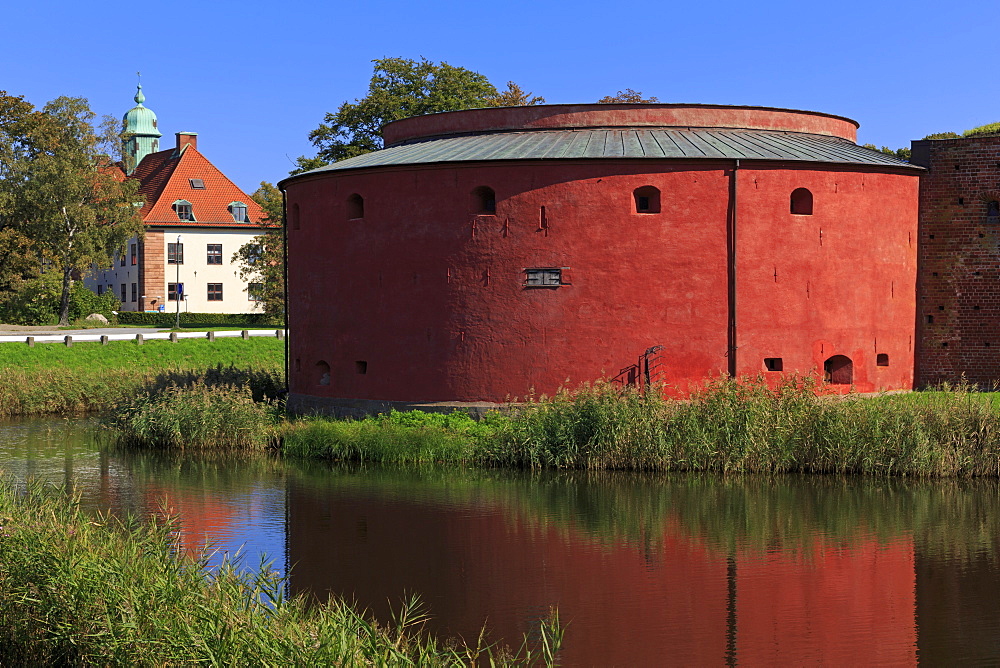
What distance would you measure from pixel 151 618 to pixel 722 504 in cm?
739

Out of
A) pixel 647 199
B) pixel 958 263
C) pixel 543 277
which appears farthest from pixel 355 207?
pixel 958 263

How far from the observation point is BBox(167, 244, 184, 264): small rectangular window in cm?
4609

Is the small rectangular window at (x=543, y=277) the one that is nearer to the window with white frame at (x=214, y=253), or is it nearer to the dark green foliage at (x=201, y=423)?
the dark green foliage at (x=201, y=423)

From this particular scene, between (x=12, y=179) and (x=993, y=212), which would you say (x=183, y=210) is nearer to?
(x=12, y=179)

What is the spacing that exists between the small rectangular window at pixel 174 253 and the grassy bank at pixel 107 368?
1719cm

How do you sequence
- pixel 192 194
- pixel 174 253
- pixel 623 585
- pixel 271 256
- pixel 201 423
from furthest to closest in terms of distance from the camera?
pixel 192 194, pixel 174 253, pixel 271 256, pixel 201 423, pixel 623 585

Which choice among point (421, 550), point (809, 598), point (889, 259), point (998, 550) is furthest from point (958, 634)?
point (889, 259)

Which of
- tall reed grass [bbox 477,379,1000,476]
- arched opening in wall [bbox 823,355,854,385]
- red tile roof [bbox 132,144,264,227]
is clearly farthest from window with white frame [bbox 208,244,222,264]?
tall reed grass [bbox 477,379,1000,476]

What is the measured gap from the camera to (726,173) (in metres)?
16.9

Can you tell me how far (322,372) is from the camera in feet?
61.3

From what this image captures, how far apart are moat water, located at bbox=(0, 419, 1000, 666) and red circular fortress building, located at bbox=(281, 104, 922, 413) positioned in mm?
2652

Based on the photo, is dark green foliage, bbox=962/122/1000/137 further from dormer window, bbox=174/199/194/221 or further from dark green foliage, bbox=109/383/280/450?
dormer window, bbox=174/199/194/221

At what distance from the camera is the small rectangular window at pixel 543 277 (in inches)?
664

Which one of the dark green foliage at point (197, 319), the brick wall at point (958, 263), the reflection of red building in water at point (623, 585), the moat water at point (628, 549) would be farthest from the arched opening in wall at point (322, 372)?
the dark green foliage at point (197, 319)
